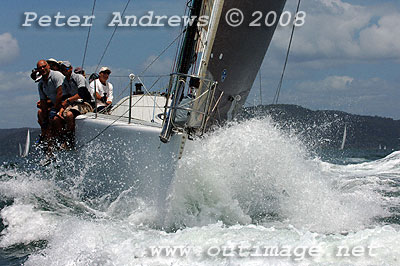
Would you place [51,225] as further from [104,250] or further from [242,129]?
[242,129]

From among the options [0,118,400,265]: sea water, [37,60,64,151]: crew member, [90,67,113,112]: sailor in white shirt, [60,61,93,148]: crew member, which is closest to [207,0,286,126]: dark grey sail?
[0,118,400,265]: sea water

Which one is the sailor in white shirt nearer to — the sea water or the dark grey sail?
the sea water

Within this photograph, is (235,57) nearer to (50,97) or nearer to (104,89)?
(104,89)

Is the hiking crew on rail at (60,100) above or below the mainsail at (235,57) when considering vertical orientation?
below

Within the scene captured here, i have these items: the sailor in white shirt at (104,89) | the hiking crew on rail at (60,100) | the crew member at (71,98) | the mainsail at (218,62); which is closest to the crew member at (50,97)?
the hiking crew on rail at (60,100)

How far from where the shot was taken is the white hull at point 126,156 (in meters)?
5.32

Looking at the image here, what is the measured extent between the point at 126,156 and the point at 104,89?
227 centimetres

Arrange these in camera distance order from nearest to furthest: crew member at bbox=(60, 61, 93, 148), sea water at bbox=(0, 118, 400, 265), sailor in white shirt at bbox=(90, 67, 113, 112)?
sea water at bbox=(0, 118, 400, 265), crew member at bbox=(60, 61, 93, 148), sailor in white shirt at bbox=(90, 67, 113, 112)

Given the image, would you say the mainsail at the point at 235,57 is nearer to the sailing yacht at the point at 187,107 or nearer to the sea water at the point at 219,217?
the sailing yacht at the point at 187,107

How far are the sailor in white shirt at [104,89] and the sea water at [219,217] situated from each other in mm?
1244

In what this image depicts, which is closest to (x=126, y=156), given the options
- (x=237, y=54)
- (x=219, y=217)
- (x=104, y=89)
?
(x=219, y=217)

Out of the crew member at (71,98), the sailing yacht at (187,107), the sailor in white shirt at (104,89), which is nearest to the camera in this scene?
the sailing yacht at (187,107)

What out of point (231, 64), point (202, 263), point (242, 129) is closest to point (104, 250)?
point (202, 263)

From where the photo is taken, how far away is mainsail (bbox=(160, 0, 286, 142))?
210 inches
